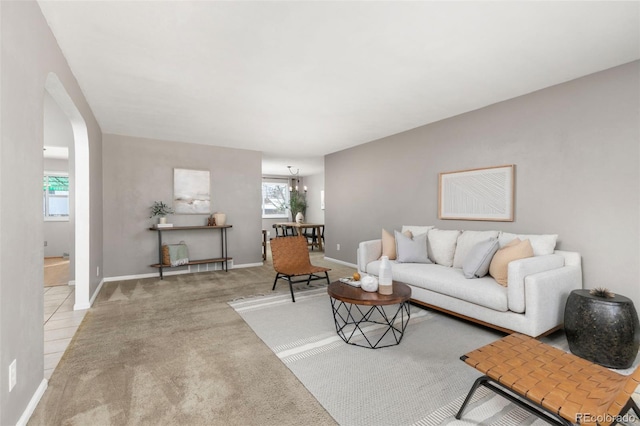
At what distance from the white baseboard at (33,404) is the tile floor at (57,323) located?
202 millimetres

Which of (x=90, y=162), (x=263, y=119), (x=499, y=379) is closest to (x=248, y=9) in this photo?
(x=263, y=119)

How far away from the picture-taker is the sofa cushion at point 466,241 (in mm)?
3498

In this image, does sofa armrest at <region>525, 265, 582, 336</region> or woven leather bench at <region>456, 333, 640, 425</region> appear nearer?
woven leather bench at <region>456, 333, 640, 425</region>

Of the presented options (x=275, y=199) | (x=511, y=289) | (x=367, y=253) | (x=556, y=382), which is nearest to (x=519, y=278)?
(x=511, y=289)

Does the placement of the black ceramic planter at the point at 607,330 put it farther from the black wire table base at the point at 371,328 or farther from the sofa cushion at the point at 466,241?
the black wire table base at the point at 371,328

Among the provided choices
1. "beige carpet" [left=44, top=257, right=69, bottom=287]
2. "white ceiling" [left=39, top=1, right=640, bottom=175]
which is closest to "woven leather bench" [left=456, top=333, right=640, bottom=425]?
"white ceiling" [left=39, top=1, right=640, bottom=175]

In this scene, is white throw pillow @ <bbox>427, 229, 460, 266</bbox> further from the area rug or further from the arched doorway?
the arched doorway

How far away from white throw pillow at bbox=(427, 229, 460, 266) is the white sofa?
0.42 feet

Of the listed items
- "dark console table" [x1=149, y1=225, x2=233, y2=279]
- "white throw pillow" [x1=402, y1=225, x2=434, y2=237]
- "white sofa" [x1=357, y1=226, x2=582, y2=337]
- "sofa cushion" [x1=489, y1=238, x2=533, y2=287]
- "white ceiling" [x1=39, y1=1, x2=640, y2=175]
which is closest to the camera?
"white ceiling" [x1=39, y1=1, x2=640, y2=175]

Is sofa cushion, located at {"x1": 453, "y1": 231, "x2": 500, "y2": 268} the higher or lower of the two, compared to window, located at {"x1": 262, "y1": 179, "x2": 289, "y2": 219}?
lower

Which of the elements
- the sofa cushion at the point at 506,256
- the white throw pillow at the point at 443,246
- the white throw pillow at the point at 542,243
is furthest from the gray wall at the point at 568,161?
the sofa cushion at the point at 506,256

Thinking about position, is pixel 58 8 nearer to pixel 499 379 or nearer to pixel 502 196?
pixel 499 379

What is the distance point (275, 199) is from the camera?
11031mm

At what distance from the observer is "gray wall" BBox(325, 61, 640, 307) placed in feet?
8.91
